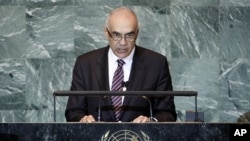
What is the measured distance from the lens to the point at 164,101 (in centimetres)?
500

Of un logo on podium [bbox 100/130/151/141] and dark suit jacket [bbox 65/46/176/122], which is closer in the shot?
un logo on podium [bbox 100/130/151/141]

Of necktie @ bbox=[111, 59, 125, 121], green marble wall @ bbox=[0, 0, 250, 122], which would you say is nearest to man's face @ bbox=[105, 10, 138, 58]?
necktie @ bbox=[111, 59, 125, 121]

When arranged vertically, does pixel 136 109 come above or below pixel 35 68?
below

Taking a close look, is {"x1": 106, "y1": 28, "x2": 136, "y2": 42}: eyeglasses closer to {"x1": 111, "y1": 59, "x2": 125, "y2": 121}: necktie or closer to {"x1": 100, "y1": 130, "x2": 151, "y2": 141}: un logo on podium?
{"x1": 111, "y1": 59, "x2": 125, "y2": 121}: necktie

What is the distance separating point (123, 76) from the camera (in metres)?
5.07

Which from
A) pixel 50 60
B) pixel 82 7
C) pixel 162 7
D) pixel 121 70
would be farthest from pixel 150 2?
pixel 121 70

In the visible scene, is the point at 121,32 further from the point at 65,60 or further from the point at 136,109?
the point at 65,60

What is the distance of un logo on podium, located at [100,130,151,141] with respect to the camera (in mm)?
3916

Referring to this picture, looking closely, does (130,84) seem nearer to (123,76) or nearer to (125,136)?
(123,76)

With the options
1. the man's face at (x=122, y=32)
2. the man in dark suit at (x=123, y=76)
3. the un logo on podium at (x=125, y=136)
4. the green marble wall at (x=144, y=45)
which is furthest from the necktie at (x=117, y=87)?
the green marble wall at (x=144, y=45)

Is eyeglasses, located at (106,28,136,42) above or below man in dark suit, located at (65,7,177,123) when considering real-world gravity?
above

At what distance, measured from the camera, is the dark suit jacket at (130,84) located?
16.1 ft

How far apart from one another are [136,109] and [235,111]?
2701 mm

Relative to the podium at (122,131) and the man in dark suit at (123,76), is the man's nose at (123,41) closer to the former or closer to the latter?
the man in dark suit at (123,76)
